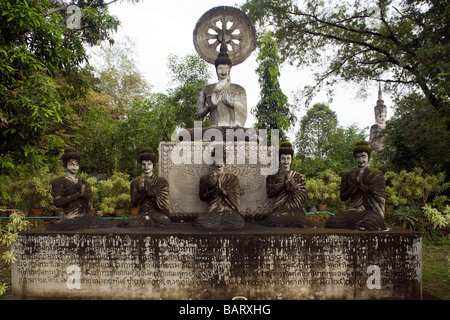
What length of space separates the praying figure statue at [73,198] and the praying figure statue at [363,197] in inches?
132

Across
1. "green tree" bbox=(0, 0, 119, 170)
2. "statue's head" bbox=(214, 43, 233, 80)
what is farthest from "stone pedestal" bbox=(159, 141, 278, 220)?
"green tree" bbox=(0, 0, 119, 170)

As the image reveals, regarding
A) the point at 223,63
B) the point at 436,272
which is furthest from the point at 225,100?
the point at 436,272

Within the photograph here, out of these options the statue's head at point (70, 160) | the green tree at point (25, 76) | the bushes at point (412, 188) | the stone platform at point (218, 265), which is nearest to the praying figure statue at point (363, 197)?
Result: the stone platform at point (218, 265)

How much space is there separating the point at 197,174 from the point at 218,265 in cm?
193

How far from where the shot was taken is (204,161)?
Answer: 5.43 m

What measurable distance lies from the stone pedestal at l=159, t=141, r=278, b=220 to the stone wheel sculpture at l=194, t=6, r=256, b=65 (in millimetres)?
2112

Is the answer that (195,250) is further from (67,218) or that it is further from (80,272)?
(67,218)

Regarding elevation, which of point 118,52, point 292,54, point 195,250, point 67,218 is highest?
point 118,52

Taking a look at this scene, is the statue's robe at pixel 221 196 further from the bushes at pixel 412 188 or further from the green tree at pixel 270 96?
the green tree at pixel 270 96

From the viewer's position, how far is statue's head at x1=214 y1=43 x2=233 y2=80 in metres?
6.11

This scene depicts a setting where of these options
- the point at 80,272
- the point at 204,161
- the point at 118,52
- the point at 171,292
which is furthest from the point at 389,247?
the point at 118,52

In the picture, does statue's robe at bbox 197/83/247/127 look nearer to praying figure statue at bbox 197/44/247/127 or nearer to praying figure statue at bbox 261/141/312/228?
praying figure statue at bbox 197/44/247/127

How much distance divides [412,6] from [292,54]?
408 cm

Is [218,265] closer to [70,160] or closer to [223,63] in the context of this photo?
[70,160]
